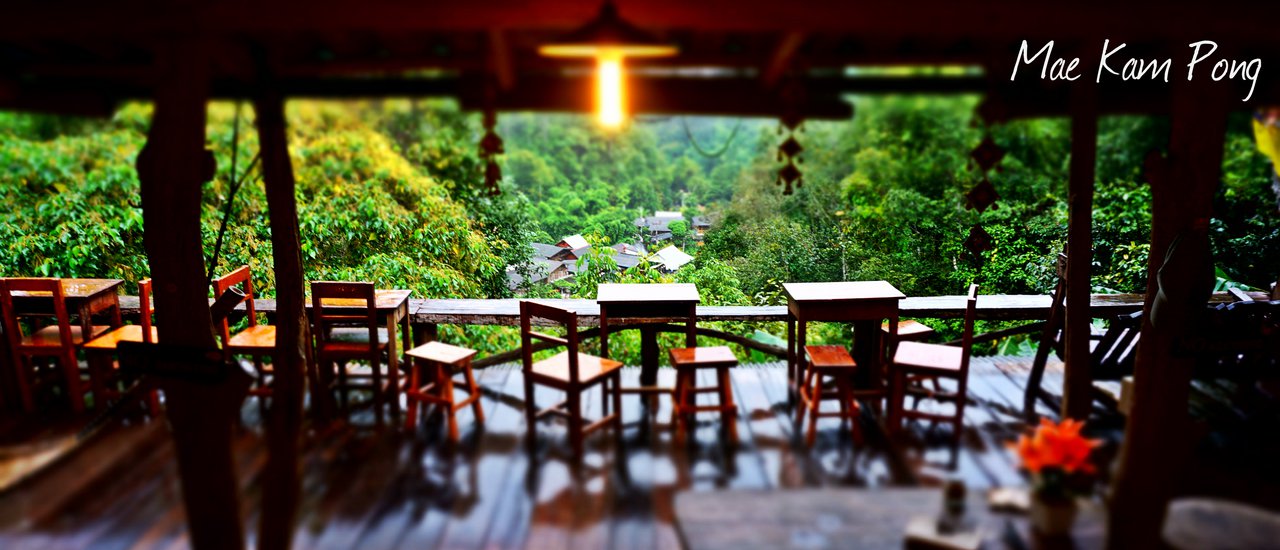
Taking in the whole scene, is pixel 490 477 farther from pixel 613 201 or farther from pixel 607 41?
pixel 613 201

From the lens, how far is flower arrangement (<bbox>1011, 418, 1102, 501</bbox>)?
2.43 metres

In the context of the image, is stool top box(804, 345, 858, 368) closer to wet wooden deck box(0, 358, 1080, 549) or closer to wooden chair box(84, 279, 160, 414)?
wet wooden deck box(0, 358, 1080, 549)

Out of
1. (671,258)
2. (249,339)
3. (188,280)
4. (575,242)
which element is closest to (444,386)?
(249,339)

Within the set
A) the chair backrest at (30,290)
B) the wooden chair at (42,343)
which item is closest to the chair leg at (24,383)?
the wooden chair at (42,343)

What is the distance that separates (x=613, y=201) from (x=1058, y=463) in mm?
8446

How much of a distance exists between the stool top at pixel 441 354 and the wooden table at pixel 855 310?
196 cm

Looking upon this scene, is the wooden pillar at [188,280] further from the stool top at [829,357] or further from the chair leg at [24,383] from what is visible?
the stool top at [829,357]

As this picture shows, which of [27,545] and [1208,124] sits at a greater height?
[1208,124]

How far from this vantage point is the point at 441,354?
4.61 meters

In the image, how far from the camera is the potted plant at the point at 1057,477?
2420 mm

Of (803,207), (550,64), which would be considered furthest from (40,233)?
(803,207)

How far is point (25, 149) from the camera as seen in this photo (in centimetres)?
764

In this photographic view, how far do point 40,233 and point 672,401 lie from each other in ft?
21.3

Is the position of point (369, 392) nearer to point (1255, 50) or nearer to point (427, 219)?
point (427, 219)
